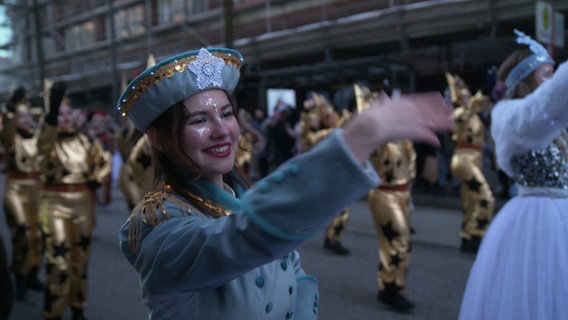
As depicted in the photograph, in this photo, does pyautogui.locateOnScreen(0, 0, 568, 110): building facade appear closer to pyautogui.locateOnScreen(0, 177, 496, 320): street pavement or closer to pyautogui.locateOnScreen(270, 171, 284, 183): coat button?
pyautogui.locateOnScreen(0, 177, 496, 320): street pavement

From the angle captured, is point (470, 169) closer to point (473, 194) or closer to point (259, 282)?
point (473, 194)

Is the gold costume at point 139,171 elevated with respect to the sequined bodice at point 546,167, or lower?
lower

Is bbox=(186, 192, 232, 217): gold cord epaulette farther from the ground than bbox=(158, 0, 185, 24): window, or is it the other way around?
bbox=(158, 0, 185, 24): window

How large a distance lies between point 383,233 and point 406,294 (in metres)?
0.67

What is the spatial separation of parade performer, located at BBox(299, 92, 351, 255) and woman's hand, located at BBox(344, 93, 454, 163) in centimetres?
547

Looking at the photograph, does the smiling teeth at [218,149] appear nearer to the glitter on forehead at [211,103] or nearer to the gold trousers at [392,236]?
the glitter on forehead at [211,103]

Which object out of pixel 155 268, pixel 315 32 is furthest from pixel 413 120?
pixel 315 32

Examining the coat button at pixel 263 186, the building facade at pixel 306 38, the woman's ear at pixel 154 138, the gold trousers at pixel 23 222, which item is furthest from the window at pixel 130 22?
the coat button at pixel 263 186

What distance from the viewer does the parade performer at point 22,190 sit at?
5.20 metres

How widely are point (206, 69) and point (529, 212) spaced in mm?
2027

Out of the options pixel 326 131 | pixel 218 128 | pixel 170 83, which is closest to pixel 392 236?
pixel 326 131

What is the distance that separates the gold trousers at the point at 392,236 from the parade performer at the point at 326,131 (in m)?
1.68

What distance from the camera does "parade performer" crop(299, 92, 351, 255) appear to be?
21.3 feet

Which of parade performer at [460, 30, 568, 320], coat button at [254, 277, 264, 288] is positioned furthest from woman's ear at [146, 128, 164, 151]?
parade performer at [460, 30, 568, 320]
